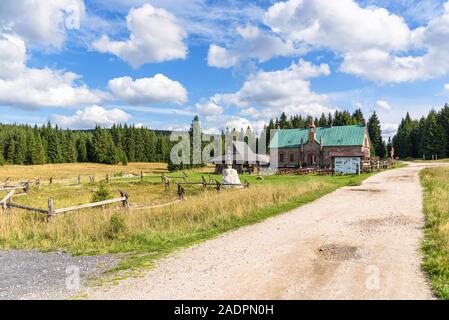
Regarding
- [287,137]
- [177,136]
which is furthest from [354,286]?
[177,136]

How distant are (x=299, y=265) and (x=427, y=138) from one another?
292 feet

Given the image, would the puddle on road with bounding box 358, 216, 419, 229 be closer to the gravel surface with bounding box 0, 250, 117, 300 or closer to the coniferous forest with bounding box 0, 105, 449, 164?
the gravel surface with bounding box 0, 250, 117, 300

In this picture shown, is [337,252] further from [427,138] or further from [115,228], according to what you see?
[427,138]

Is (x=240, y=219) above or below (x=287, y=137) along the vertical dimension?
below

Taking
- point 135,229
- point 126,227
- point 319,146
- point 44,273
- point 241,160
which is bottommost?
point 44,273

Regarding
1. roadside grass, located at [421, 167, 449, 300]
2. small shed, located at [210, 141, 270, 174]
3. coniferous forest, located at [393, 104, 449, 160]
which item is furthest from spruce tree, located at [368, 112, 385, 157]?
roadside grass, located at [421, 167, 449, 300]

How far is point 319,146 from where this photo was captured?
61.3 m

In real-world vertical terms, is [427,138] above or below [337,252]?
above

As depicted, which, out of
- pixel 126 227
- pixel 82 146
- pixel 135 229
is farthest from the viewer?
pixel 82 146

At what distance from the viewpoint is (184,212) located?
1501cm

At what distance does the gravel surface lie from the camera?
22.5 ft

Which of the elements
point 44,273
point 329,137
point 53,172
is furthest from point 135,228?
point 53,172
